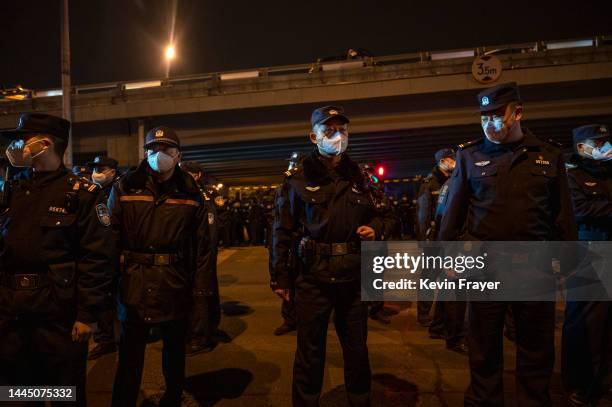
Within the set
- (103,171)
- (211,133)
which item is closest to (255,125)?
(211,133)

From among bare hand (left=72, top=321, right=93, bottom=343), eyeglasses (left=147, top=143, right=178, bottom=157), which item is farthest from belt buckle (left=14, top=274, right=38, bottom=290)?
eyeglasses (left=147, top=143, right=178, bottom=157)

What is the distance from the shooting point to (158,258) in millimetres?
2795

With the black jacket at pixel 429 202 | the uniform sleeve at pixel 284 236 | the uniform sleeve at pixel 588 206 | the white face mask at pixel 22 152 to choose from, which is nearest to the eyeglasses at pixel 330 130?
the uniform sleeve at pixel 284 236

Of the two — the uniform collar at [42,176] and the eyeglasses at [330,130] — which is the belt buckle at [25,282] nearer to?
the uniform collar at [42,176]

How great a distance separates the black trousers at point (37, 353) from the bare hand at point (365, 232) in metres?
2.00

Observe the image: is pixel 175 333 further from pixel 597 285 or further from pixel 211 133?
pixel 211 133

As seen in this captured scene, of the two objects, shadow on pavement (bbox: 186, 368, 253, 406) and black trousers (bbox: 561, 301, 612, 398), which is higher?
Answer: black trousers (bbox: 561, 301, 612, 398)

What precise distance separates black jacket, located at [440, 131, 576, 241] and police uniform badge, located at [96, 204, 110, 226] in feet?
7.92

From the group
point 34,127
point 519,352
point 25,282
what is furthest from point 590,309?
point 34,127

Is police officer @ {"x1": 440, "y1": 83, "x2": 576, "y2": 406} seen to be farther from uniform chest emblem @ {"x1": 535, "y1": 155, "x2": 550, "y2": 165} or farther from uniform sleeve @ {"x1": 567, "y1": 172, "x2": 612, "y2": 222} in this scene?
uniform sleeve @ {"x1": 567, "y1": 172, "x2": 612, "y2": 222}

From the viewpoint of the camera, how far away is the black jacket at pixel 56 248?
238 cm

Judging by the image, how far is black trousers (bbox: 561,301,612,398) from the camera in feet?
10.4

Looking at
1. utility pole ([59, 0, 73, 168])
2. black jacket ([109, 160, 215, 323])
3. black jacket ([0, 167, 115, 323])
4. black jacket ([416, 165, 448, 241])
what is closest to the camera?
black jacket ([0, 167, 115, 323])

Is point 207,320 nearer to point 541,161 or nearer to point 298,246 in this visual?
point 298,246
